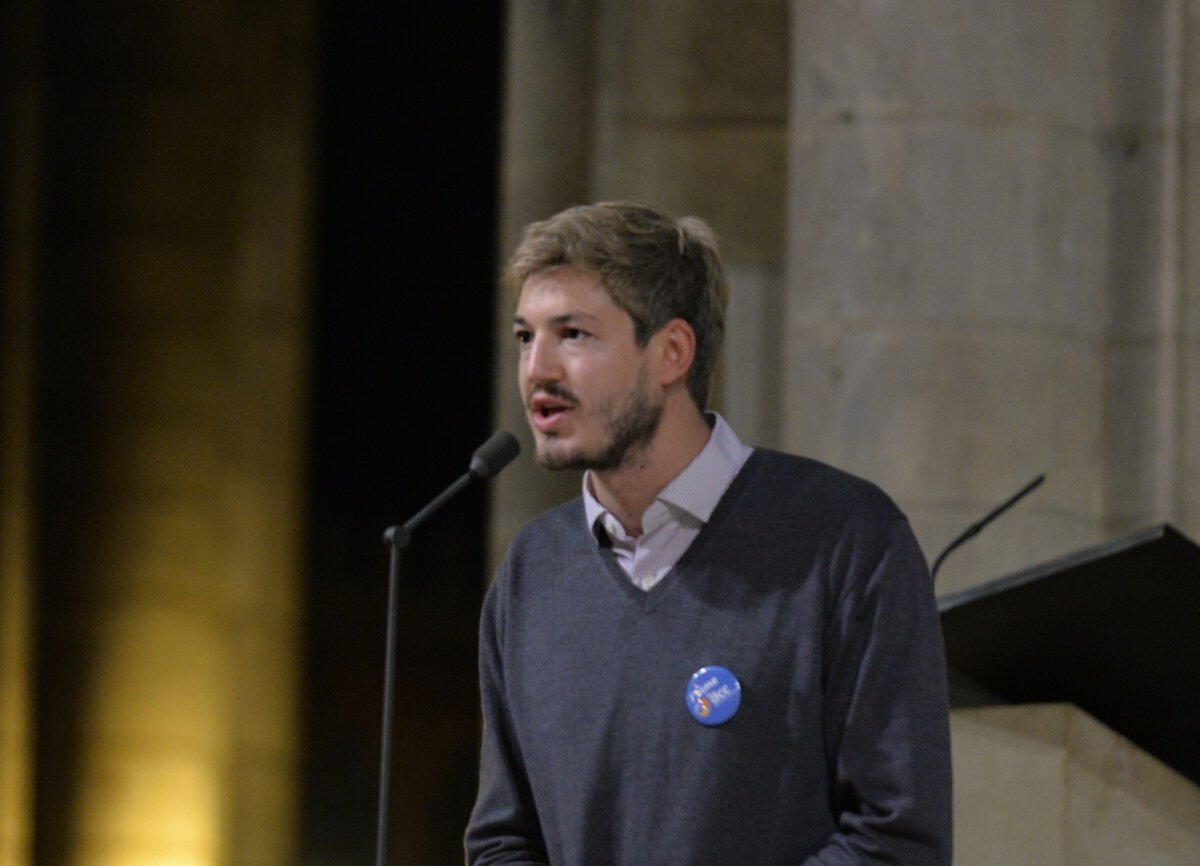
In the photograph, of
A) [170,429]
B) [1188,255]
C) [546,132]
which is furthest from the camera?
[170,429]

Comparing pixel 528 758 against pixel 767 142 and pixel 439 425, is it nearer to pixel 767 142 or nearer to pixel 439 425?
pixel 767 142

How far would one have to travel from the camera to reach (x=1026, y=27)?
5180mm

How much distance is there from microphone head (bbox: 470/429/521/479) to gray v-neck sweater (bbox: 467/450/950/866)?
1.57ft

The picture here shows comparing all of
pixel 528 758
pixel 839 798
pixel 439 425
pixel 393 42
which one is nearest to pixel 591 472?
pixel 528 758

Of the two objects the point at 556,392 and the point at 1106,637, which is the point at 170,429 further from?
the point at 556,392

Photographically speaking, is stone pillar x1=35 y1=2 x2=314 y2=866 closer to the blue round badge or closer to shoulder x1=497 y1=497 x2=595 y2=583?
shoulder x1=497 y1=497 x2=595 y2=583

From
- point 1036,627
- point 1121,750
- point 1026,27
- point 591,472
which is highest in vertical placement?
point 1026,27

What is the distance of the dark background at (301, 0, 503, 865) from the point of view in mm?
7449

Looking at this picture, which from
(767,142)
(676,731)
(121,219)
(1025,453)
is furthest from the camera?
(121,219)

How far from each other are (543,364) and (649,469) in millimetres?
184

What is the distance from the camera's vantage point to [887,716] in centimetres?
212

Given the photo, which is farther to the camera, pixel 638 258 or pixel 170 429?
pixel 170 429

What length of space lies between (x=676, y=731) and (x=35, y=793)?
6.03m

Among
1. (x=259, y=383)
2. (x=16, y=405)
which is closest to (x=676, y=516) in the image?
(x=259, y=383)
